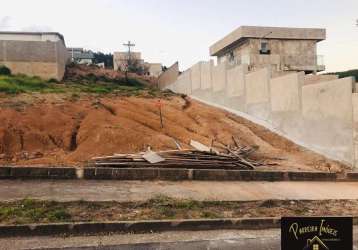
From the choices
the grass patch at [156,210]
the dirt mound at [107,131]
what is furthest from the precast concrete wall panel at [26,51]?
the grass patch at [156,210]

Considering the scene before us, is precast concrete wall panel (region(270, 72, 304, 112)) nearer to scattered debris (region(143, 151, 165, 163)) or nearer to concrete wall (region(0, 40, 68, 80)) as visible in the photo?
scattered debris (region(143, 151, 165, 163))

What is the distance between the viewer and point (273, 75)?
19891mm

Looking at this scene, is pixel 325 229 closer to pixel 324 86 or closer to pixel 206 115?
pixel 324 86

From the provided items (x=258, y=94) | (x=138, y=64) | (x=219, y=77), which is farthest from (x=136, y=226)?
(x=138, y=64)

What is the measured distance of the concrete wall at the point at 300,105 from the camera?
1467cm

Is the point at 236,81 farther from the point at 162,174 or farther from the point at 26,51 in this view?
the point at 26,51

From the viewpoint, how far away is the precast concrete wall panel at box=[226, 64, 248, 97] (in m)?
22.3

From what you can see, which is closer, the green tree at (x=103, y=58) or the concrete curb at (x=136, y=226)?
the concrete curb at (x=136, y=226)

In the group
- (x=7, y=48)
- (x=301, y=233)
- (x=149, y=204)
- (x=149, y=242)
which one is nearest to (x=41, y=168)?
(x=149, y=204)

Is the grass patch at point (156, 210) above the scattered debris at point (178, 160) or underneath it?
underneath

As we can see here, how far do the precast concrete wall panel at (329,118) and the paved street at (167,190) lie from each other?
2643 mm

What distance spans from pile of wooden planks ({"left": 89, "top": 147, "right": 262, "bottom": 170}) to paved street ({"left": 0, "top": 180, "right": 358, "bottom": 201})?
0.89 meters

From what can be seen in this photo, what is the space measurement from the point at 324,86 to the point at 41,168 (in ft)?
35.2

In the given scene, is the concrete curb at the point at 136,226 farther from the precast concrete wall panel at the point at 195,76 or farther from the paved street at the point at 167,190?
the precast concrete wall panel at the point at 195,76
